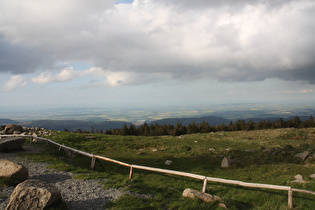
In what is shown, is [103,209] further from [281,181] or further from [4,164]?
[281,181]

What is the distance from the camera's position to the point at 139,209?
8891 mm

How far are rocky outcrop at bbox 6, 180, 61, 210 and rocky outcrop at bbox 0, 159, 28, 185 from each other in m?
4.21

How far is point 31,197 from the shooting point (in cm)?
776

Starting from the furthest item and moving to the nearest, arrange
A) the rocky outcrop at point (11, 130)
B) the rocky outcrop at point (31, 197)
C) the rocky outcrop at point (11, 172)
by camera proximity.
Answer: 1. the rocky outcrop at point (11, 130)
2. the rocky outcrop at point (11, 172)
3. the rocky outcrop at point (31, 197)

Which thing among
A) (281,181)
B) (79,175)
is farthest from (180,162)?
(79,175)

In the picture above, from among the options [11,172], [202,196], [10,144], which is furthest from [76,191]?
[10,144]

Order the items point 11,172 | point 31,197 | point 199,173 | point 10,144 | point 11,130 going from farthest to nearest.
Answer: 1. point 11,130
2. point 10,144
3. point 199,173
4. point 11,172
5. point 31,197

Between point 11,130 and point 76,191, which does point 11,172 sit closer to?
point 76,191

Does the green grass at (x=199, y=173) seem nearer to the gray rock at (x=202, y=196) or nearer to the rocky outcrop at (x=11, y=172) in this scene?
the gray rock at (x=202, y=196)

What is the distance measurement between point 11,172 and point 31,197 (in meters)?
5.10

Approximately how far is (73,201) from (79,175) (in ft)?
14.5

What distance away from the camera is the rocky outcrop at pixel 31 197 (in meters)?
7.61

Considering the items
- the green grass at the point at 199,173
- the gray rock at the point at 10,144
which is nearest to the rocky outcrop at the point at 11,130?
the green grass at the point at 199,173

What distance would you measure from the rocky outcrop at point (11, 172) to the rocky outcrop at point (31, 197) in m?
4.21
